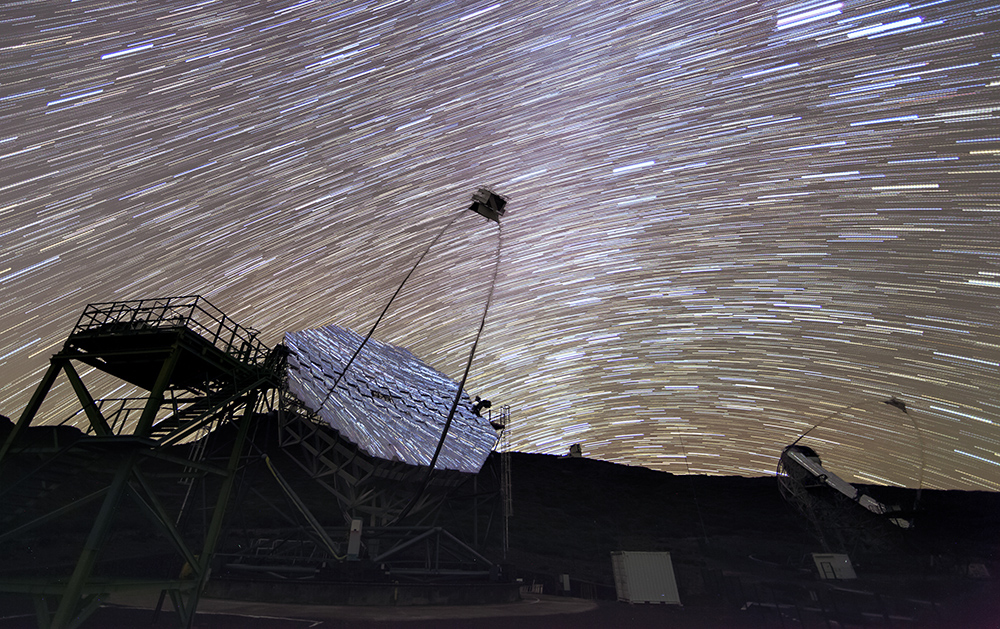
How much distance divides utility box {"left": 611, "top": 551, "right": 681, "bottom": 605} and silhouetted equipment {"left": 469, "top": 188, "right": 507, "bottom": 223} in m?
17.0

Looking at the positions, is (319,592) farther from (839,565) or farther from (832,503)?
(832,503)

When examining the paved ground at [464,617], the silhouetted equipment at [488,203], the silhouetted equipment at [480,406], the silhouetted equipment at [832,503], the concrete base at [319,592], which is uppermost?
the silhouetted equipment at [488,203]

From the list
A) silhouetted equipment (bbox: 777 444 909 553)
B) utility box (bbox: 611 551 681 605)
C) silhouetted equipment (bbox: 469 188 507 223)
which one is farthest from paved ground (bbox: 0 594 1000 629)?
silhouetted equipment (bbox: 469 188 507 223)

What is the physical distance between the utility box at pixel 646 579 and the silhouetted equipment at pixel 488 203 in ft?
55.8

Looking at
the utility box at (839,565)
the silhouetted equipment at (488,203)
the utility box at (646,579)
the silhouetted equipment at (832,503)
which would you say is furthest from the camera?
the silhouetted equipment at (832,503)

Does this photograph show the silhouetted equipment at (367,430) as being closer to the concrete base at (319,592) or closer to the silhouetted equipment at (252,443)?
the silhouetted equipment at (252,443)

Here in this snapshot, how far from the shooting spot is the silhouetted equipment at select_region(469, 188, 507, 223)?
18359mm

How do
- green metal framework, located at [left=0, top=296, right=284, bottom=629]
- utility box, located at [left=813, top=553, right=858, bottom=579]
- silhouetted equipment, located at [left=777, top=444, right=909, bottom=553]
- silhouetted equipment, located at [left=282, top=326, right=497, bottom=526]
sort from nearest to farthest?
green metal framework, located at [left=0, top=296, right=284, bottom=629] → silhouetted equipment, located at [left=282, top=326, right=497, bottom=526] → utility box, located at [left=813, top=553, right=858, bottom=579] → silhouetted equipment, located at [left=777, top=444, right=909, bottom=553]

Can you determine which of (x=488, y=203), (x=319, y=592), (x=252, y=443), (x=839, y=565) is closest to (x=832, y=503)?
(x=839, y=565)

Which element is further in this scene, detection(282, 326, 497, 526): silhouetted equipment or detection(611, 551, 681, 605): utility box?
detection(611, 551, 681, 605): utility box

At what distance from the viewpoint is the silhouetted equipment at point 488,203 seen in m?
18.4

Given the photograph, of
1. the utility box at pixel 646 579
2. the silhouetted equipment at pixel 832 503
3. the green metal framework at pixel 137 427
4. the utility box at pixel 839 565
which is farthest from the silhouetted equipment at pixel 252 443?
the silhouetted equipment at pixel 832 503

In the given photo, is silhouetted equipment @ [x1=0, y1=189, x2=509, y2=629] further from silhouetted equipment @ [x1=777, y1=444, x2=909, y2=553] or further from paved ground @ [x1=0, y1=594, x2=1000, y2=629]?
silhouetted equipment @ [x1=777, y1=444, x2=909, y2=553]

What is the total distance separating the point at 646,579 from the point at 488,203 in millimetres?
18877
